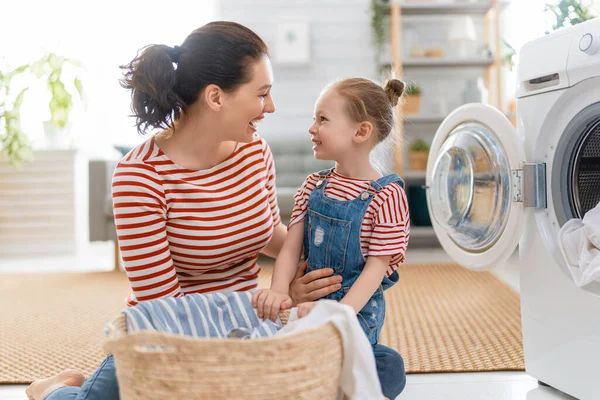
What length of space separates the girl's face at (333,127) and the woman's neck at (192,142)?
22 centimetres

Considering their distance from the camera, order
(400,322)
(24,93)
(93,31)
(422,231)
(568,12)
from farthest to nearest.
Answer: (93,31) < (24,93) < (422,231) < (400,322) < (568,12)

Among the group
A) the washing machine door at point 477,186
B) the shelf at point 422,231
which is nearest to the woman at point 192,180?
the washing machine door at point 477,186

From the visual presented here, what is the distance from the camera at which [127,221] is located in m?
1.24

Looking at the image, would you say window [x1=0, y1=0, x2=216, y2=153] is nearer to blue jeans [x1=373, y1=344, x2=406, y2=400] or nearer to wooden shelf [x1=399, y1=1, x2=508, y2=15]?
wooden shelf [x1=399, y1=1, x2=508, y2=15]

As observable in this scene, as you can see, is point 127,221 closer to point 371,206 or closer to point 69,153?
point 371,206

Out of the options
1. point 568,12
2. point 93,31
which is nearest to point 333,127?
point 568,12

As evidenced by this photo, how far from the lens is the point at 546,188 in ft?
4.71

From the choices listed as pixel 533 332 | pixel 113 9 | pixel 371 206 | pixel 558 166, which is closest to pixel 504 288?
pixel 533 332

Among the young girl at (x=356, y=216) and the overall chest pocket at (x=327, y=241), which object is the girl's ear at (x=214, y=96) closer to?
the young girl at (x=356, y=216)

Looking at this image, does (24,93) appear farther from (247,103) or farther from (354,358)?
(354,358)

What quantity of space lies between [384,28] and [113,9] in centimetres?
210

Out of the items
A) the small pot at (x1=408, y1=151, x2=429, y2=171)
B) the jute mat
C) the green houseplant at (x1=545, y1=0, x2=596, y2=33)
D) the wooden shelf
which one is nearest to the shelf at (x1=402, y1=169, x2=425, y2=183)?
the small pot at (x1=408, y1=151, x2=429, y2=171)

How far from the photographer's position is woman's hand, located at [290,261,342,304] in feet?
4.24

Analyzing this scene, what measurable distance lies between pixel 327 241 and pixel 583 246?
1.73 ft
